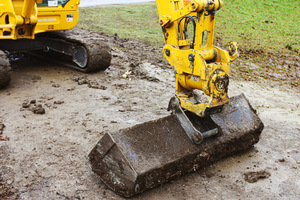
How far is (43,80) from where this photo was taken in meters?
6.32

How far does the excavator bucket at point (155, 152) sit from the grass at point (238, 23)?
5.69 metres

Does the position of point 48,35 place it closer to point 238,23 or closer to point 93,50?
point 93,50

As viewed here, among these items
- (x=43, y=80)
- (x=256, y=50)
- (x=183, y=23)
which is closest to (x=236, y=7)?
(x=256, y=50)

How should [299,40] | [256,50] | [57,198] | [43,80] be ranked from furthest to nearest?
[299,40] < [256,50] < [43,80] < [57,198]

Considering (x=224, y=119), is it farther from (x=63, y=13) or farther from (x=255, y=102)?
(x=63, y=13)

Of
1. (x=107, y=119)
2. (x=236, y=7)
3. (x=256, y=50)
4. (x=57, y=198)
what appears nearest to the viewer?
(x=57, y=198)

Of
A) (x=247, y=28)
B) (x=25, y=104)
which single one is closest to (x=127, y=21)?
(x=247, y=28)

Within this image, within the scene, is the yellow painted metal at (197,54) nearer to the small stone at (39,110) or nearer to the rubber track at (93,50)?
the small stone at (39,110)

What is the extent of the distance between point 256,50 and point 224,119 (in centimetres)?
541

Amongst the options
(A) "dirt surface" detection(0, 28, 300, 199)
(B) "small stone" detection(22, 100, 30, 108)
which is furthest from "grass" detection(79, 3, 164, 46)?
(B) "small stone" detection(22, 100, 30, 108)

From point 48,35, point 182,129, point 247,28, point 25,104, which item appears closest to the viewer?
point 182,129

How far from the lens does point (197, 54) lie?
3.31 m

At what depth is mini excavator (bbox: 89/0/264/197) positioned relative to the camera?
10.4 ft

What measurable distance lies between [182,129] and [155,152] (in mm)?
435
